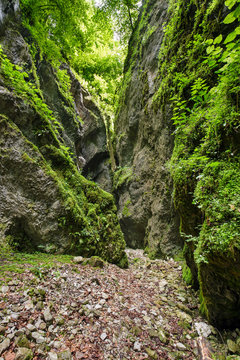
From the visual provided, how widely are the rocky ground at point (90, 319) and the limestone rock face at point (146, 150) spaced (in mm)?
3183

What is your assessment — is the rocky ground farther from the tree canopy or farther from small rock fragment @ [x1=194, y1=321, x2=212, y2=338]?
the tree canopy

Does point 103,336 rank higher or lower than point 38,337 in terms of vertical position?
lower

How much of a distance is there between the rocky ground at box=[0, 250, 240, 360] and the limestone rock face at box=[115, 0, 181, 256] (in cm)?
318

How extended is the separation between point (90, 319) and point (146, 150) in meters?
7.93

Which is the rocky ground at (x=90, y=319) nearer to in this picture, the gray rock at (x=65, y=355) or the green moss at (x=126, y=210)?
the gray rock at (x=65, y=355)

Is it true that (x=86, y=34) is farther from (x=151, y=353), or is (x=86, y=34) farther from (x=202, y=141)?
(x=151, y=353)

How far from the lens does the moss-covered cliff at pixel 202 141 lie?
243 centimetres

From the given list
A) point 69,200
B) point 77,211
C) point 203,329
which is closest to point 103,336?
point 203,329

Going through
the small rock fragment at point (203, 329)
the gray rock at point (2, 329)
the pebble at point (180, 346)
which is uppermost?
the gray rock at point (2, 329)

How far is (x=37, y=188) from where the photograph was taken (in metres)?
4.69

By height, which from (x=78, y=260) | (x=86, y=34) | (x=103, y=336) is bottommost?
(x=103, y=336)

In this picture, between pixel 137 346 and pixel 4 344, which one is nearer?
pixel 4 344

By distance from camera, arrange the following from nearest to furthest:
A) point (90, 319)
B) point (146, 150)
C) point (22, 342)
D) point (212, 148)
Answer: point (22, 342) < point (90, 319) < point (212, 148) < point (146, 150)

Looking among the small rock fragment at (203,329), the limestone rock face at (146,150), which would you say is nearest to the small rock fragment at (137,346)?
the small rock fragment at (203,329)
